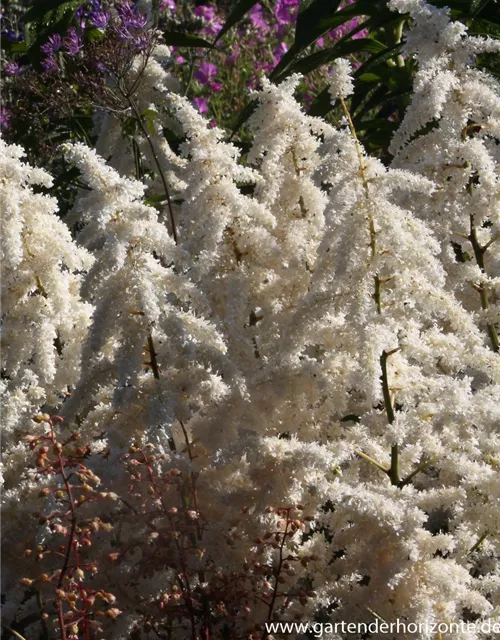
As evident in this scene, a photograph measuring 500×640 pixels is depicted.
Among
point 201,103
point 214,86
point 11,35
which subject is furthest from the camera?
point 214,86

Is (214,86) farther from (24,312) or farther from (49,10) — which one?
(24,312)

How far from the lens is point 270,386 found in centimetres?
226

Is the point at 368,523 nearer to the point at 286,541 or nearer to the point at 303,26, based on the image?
the point at 286,541

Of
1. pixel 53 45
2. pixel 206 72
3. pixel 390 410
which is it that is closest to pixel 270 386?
pixel 390 410

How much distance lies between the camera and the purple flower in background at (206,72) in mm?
8062

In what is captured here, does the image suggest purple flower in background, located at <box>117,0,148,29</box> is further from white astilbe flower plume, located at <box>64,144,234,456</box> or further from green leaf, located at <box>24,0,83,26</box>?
white astilbe flower plume, located at <box>64,144,234,456</box>

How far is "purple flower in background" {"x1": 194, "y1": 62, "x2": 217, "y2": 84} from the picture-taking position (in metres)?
8.06

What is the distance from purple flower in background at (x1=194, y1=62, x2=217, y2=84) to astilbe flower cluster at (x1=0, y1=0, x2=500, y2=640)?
561 centimetres

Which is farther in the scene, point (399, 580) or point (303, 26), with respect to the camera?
point (303, 26)

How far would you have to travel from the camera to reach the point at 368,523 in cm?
221

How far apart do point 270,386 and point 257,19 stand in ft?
23.1

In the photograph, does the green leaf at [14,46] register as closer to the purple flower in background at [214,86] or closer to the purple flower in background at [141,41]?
the purple flower in background at [141,41]

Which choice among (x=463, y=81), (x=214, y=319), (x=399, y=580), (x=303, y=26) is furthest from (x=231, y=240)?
(x=303, y=26)

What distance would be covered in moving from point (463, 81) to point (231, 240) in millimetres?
682
